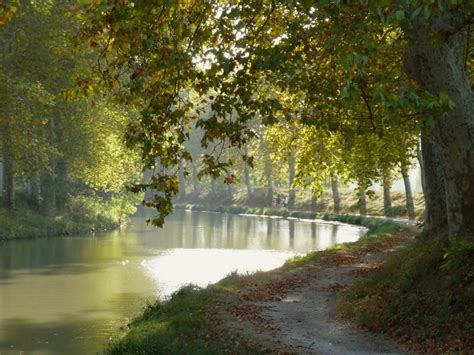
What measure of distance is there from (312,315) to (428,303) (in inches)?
125

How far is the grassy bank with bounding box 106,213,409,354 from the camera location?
40.3ft

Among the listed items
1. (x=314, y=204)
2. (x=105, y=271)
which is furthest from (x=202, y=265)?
(x=314, y=204)

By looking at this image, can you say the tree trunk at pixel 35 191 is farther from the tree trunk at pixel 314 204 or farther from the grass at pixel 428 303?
the tree trunk at pixel 314 204

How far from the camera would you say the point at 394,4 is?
30.2 ft

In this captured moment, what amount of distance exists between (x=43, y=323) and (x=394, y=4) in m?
12.5

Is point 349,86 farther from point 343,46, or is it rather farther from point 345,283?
point 345,283

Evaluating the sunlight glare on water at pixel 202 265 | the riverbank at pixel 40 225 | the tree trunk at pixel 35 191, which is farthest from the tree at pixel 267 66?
the tree trunk at pixel 35 191

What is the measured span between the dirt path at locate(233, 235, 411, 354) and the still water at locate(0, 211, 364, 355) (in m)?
3.96

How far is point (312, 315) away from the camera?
14.9 m

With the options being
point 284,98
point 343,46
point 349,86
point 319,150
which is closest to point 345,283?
point 319,150

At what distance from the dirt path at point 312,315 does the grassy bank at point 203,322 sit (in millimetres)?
244

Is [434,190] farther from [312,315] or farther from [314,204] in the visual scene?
[314,204]

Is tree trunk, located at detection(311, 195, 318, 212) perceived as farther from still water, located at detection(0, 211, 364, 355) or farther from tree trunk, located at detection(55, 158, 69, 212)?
tree trunk, located at detection(55, 158, 69, 212)

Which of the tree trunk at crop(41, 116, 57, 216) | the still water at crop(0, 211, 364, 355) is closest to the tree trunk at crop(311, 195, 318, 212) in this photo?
the still water at crop(0, 211, 364, 355)
